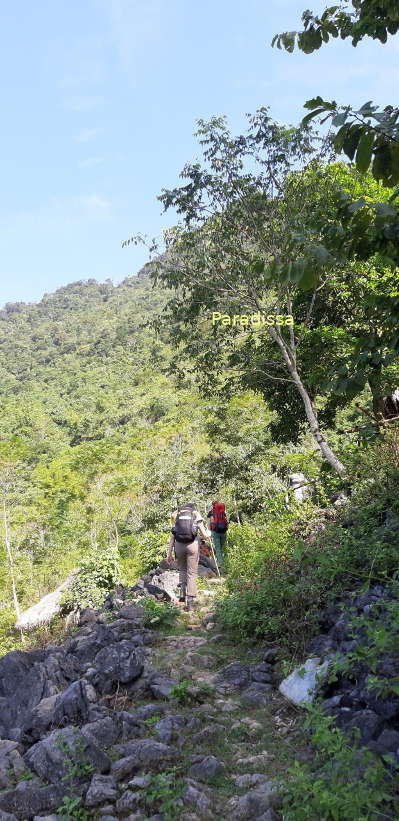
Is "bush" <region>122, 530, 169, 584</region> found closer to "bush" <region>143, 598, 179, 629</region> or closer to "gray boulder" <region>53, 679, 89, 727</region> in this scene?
"bush" <region>143, 598, 179, 629</region>

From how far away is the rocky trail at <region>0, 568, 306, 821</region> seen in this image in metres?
2.95

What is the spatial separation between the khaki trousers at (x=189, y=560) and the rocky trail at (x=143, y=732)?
1.38 metres

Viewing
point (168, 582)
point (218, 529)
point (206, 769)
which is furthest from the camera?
point (218, 529)

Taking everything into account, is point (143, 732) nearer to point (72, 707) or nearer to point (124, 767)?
point (124, 767)

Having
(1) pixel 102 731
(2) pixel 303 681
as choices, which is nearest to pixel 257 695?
(2) pixel 303 681

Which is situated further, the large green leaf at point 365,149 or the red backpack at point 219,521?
the red backpack at point 219,521

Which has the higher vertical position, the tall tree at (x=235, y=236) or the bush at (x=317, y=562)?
the tall tree at (x=235, y=236)

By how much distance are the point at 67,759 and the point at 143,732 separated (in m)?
0.69

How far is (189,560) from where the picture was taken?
23.5 feet

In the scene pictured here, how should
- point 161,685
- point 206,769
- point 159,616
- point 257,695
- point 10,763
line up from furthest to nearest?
point 159,616, point 161,685, point 257,695, point 10,763, point 206,769

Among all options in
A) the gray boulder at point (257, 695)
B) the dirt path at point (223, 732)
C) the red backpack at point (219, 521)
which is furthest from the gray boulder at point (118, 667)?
the red backpack at point (219, 521)

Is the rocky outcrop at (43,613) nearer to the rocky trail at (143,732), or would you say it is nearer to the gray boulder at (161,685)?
the rocky trail at (143,732)

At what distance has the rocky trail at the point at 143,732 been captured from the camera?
2.95 m

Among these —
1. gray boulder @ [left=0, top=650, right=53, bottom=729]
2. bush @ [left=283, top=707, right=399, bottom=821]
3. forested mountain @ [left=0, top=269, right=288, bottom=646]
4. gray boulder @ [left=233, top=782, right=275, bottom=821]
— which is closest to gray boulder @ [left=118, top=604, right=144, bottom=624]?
gray boulder @ [left=0, top=650, right=53, bottom=729]
